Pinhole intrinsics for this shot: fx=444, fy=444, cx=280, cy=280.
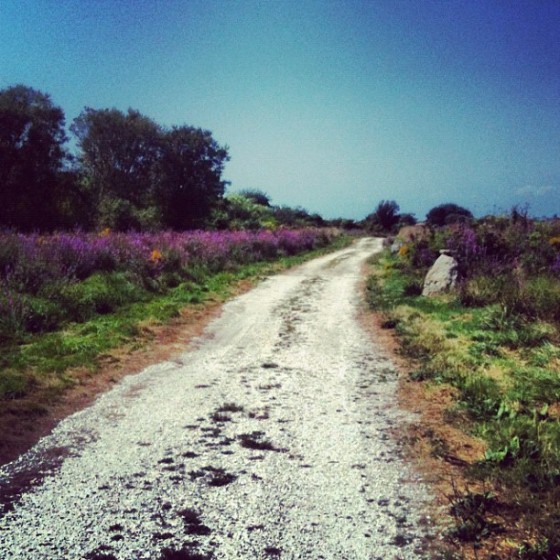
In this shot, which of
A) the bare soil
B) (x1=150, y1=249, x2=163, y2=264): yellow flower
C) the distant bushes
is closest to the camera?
the bare soil

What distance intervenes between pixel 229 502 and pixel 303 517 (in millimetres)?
553

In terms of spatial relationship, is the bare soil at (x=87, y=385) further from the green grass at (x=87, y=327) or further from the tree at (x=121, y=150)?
the tree at (x=121, y=150)

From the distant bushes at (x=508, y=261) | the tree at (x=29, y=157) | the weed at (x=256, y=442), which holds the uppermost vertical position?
the tree at (x=29, y=157)

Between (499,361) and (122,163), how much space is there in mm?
39833

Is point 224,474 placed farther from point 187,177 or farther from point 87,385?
point 187,177

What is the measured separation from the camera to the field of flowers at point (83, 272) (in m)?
8.16

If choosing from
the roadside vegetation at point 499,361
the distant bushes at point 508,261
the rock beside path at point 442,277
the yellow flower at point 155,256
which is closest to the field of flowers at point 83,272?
the yellow flower at point 155,256

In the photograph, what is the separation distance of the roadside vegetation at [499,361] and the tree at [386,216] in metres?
49.9

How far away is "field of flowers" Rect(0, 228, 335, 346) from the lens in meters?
8.16

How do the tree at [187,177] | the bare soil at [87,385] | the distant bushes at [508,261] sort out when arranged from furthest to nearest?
the tree at [187,177]
the distant bushes at [508,261]
the bare soil at [87,385]

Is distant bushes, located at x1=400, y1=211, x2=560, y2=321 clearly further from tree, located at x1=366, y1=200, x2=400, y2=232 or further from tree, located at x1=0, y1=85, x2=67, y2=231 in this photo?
tree, located at x1=366, y1=200, x2=400, y2=232

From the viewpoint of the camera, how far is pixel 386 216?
213 feet

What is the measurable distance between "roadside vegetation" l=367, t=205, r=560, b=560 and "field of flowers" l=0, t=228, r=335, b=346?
620 cm

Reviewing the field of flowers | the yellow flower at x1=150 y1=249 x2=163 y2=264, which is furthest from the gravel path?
the yellow flower at x1=150 y1=249 x2=163 y2=264
